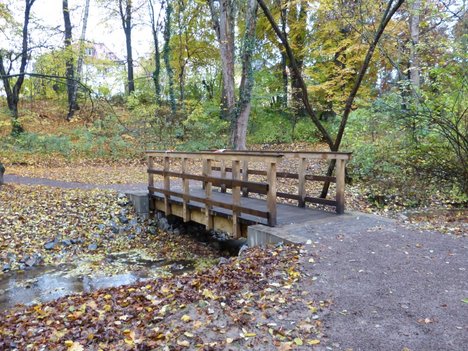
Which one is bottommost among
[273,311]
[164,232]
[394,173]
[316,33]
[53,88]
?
[164,232]

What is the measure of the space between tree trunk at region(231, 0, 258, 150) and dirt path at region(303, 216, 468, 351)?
844 centimetres

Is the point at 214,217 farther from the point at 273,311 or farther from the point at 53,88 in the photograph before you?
the point at 53,88

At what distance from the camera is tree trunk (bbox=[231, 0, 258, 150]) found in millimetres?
13086

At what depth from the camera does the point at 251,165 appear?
1623 cm

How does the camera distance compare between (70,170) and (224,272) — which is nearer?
(224,272)

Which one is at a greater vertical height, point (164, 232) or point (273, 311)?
point (273, 311)

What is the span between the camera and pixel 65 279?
609 cm

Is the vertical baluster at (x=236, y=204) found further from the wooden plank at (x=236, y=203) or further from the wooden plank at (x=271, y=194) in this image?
the wooden plank at (x=271, y=194)

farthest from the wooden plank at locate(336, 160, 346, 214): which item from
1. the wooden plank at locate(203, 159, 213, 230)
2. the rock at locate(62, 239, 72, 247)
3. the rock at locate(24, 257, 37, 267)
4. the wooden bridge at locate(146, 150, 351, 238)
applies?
the rock at locate(24, 257, 37, 267)

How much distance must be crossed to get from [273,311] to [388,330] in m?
0.96


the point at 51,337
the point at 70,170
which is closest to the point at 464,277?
the point at 51,337

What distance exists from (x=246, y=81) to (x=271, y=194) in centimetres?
863

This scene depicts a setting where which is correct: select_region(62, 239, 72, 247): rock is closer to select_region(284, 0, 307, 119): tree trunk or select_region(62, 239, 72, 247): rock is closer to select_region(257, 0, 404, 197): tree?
select_region(257, 0, 404, 197): tree

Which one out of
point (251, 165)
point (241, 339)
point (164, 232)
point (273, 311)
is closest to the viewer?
point (241, 339)
